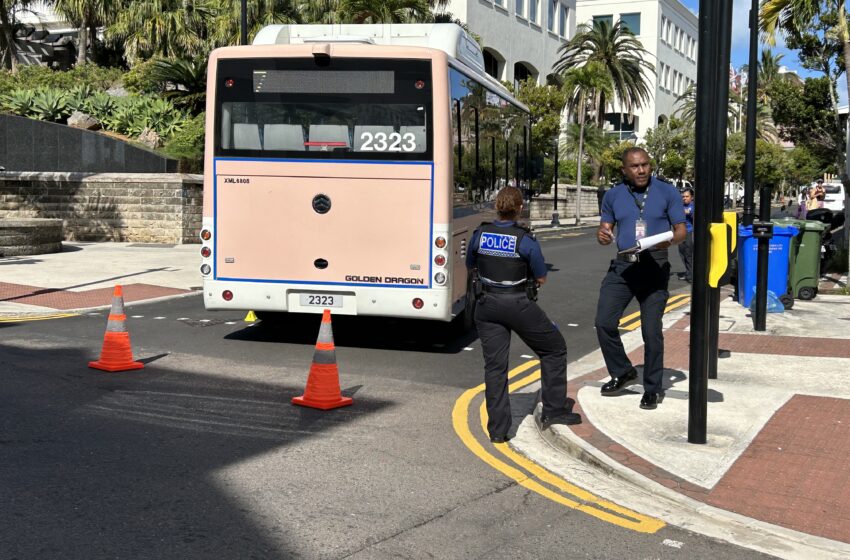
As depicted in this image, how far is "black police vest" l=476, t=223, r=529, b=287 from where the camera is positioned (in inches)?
263

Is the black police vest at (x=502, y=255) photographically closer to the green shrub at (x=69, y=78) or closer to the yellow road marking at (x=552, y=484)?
the yellow road marking at (x=552, y=484)

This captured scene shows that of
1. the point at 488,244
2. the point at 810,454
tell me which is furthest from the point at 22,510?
the point at 810,454

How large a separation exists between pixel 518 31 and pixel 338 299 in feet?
169

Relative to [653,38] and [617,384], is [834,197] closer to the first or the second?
[617,384]

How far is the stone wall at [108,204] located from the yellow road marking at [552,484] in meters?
18.1

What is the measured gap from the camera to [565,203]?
181 feet

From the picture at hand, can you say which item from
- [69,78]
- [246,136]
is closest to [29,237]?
[246,136]

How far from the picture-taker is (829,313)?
13797mm

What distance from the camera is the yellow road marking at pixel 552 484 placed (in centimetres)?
539

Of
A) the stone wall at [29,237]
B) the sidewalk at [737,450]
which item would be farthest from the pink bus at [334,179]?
the stone wall at [29,237]

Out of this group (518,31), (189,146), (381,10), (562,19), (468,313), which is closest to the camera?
(468,313)

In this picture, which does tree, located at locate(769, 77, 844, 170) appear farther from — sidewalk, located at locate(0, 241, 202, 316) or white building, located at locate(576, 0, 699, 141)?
white building, located at locate(576, 0, 699, 141)

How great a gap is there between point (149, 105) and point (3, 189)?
9.68 meters

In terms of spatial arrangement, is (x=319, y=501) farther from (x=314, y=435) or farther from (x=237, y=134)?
(x=237, y=134)
